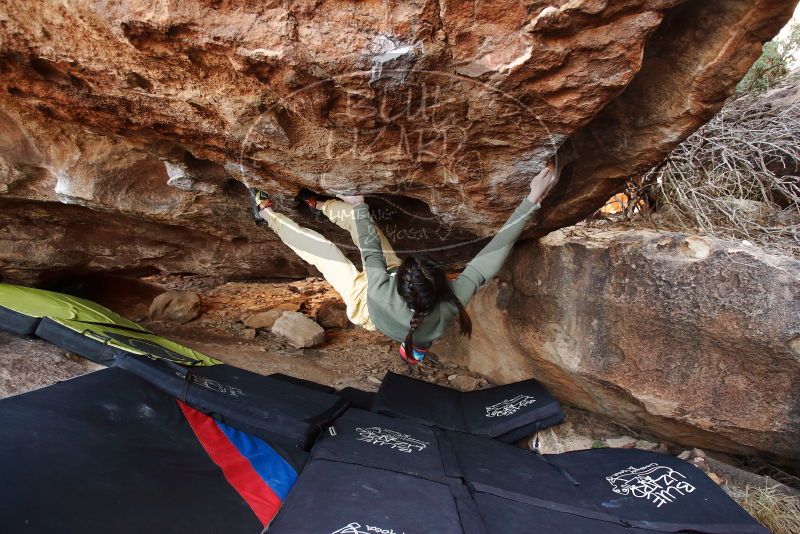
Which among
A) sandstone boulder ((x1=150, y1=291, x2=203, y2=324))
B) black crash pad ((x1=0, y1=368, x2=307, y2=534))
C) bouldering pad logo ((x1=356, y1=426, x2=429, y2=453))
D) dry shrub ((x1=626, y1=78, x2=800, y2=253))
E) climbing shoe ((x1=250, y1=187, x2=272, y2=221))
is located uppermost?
dry shrub ((x1=626, y1=78, x2=800, y2=253))

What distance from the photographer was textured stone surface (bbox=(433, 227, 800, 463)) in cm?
220

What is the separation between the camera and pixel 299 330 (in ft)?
14.4

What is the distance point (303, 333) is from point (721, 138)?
11.9ft

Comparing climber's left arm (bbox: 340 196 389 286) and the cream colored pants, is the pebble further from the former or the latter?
climber's left arm (bbox: 340 196 389 286)

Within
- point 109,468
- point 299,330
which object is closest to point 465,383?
point 299,330

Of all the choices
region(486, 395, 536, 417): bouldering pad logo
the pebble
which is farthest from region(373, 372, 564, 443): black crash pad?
the pebble

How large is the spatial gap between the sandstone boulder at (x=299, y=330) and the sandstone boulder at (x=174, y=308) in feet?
2.85

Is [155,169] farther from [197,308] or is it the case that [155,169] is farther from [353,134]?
[197,308]

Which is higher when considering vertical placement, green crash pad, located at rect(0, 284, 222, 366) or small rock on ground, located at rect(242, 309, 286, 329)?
small rock on ground, located at rect(242, 309, 286, 329)

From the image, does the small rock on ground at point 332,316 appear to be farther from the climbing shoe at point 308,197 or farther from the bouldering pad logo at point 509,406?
the climbing shoe at point 308,197

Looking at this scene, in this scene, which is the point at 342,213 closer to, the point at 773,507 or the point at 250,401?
the point at 250,401

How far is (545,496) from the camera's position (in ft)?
6.75

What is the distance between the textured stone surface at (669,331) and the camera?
2203 mm

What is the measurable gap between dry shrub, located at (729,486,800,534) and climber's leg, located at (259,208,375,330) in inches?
81.1
